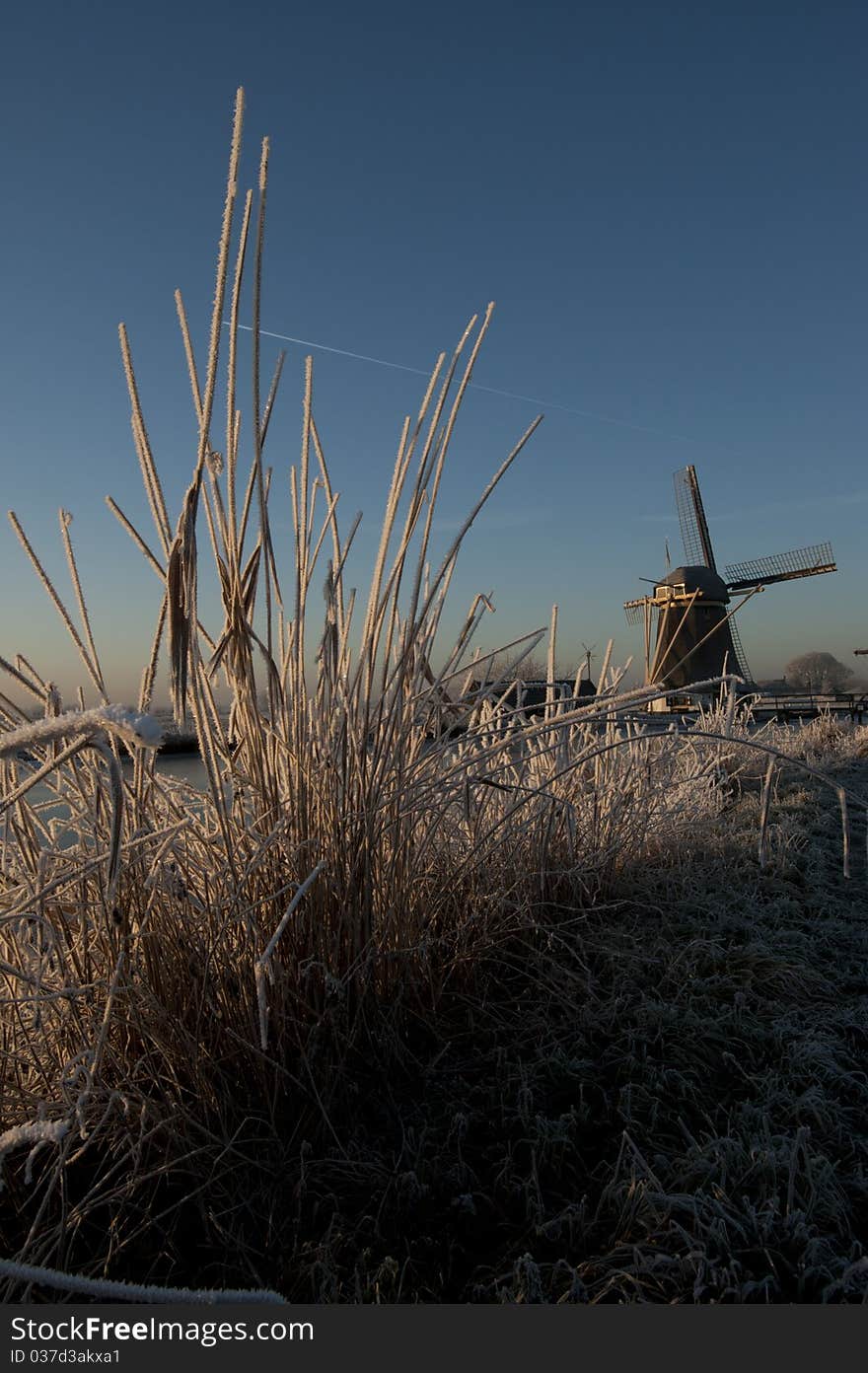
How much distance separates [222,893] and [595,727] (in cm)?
168

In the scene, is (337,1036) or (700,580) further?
(700,580)

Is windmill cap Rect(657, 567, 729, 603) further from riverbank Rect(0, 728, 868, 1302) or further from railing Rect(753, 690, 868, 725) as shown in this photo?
riverbank Rect(0, 728, 868, 1302)

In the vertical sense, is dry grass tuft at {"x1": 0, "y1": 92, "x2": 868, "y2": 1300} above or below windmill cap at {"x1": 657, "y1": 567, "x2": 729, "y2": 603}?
below

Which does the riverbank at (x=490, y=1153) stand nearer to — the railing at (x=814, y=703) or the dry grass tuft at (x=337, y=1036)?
the dry grass tuft at (x=337, y=1036)

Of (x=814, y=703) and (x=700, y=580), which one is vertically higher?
(x=700, y=580)

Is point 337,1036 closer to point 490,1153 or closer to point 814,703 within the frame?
point 490,1153

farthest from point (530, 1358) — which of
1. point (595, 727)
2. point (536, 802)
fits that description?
point (595, 727)

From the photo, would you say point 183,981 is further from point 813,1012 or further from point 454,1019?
point 813,1012

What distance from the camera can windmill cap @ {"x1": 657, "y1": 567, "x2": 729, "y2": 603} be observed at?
1825 cm

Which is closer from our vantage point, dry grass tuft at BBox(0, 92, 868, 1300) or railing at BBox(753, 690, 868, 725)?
dry grass tuft at BBox(0, 92, 868, 1300)

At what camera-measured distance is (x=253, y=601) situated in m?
1.30

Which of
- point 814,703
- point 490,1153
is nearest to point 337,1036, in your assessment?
Result: point 490,1153

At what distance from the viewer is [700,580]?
18672 millimetres

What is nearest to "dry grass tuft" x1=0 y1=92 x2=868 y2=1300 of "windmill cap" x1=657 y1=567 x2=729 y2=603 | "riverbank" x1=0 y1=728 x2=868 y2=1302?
"riverbank" x1=0 y1=728 x2=868 y2=1302
